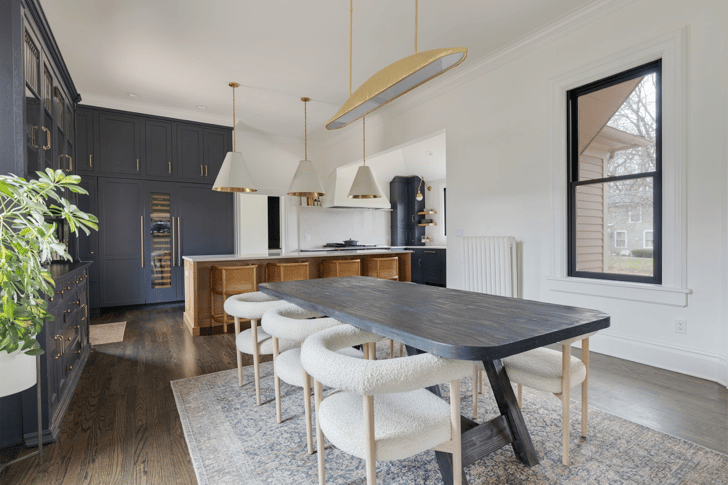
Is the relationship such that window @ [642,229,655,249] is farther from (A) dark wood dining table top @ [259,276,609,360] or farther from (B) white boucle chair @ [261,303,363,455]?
(B) white boucle chair @ [261,303,363,455]

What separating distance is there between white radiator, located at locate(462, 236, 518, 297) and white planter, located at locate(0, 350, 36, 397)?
3467 mm

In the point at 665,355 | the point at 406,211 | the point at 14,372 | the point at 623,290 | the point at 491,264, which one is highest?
the point at 406,211

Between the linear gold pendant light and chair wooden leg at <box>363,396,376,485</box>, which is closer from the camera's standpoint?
chair wooden leg at <box>363,396,376,485</box>

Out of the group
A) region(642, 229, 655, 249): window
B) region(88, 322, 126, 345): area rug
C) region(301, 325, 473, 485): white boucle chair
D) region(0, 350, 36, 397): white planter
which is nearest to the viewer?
region(301, 325, 473, 485): white boucle chair

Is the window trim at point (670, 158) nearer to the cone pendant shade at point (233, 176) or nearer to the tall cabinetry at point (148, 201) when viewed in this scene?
the cone pendant shade at point (233, 176)

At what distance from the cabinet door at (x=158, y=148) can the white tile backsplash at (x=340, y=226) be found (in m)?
2.52

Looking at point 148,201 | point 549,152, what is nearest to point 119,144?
point 148,201

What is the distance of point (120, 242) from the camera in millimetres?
5219

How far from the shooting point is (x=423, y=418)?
1.27 m

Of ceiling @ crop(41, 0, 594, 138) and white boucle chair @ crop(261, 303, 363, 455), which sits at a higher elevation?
ceiling @ crop(41, 0, 594, 138)

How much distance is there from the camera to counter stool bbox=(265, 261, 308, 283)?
4.58m

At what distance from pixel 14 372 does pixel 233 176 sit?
9.37ft

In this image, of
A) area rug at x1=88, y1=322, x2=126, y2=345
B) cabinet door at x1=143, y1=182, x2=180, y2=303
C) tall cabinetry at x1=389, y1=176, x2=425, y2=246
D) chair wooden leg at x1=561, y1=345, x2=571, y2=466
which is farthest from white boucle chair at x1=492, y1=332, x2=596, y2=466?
tall cabinetry at x1=389, y1=176, x2=425, y2=246

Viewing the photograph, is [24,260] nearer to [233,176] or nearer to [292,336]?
[292,336]
